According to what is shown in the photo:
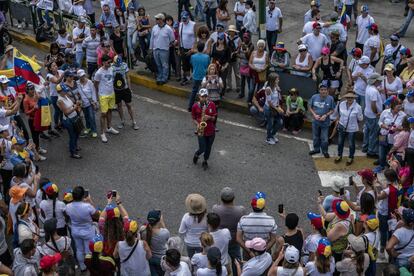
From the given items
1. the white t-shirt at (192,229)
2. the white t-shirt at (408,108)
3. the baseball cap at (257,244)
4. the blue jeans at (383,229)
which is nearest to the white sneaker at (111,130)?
the white t-shirt at (192,229)

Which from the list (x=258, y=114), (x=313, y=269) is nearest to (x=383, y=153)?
(x=258, y=114)

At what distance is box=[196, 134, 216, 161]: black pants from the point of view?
12094 millimetres

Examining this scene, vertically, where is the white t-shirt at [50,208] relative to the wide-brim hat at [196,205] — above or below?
below

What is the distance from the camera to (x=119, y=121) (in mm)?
14312

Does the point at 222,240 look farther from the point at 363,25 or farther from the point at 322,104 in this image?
the point at 363,25

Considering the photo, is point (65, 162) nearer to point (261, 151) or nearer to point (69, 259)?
point (261, 151)

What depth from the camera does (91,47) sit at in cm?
1506

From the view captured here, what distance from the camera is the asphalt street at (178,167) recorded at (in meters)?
11.5

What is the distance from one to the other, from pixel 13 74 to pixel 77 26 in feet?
10.4

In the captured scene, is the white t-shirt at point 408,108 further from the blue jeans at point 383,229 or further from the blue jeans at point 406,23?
the blue jeans at point 406,23

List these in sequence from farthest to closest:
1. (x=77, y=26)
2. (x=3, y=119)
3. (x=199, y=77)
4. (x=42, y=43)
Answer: (x=42, y=43) < (x=77, y=26) < (x=199, y=77) < (x=3, y=119)

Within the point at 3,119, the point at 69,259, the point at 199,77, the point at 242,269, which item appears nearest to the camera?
the point at 242,269

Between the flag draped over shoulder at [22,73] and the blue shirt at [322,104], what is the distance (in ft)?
17.6

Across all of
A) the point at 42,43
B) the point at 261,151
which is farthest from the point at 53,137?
the point at 42,43
